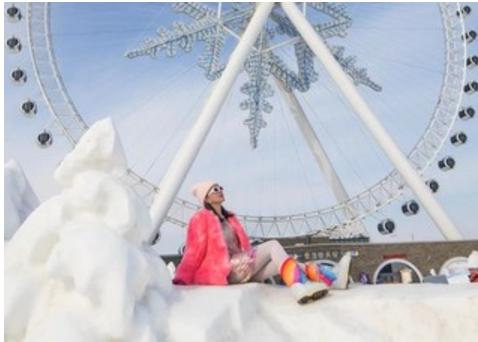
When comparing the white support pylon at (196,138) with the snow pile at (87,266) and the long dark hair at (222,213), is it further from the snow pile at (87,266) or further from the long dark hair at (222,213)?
the snow pile at (87,266)

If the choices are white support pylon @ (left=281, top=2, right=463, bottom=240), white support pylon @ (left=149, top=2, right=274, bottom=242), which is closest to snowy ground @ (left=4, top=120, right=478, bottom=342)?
white support pylon @ (left=149, top=2, right=274, bottom=242)

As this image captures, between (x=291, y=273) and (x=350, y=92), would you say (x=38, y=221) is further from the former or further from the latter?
(x=350, y=92)

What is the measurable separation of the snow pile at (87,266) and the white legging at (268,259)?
2.90 ft

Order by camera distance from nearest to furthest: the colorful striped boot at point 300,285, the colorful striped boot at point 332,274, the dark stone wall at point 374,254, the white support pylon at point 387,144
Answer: the colorful striped boot at point 300,285, the colorful striped boot at point 332,274, the white support pylon at point 387,144, the dark stone wall at point 374,254

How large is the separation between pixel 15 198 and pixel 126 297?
6.23ft

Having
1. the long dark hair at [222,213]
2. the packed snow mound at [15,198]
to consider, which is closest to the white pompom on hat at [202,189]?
the long dark hair at [222,213]

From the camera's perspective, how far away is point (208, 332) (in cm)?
336

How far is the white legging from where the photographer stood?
4.41m

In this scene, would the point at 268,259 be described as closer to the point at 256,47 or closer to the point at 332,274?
the point at 332,274

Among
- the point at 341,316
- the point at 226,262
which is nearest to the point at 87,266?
the point at 226,262

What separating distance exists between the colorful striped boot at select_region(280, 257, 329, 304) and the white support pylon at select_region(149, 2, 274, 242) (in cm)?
1113

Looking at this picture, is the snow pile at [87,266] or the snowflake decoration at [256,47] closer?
the snow pile at [87,266]

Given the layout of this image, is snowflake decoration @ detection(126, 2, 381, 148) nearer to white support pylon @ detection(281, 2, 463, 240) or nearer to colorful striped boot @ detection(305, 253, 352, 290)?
white support pylon @ detection(281, 2, 463, 240)

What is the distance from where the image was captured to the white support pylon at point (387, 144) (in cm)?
1762
